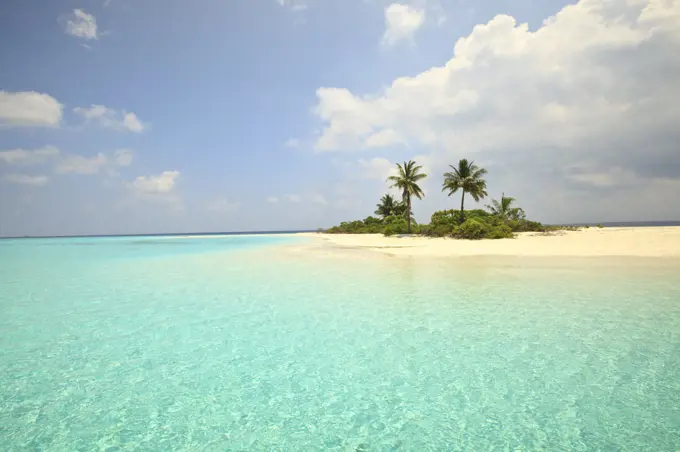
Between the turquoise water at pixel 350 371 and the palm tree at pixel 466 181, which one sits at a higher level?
the palm tree at pixel 466 181

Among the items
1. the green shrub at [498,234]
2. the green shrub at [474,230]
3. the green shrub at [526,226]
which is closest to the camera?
the green shrub at [498,234]

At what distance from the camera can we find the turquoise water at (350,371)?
3506 mm

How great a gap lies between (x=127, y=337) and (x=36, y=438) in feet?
11.3

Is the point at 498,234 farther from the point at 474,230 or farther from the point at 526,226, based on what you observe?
the point at 526,226

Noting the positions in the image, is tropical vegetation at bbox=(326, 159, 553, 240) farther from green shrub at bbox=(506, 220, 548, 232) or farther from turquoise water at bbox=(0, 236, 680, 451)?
turquoise water at bbox=(0, 236, 680, 451)

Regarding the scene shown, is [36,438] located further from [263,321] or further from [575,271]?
[575,271]

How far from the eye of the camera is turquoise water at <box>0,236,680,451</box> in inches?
138

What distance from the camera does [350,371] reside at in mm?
5047

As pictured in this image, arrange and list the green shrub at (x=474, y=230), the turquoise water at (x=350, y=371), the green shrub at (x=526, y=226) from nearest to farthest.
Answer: the turquoise water at (x=350, y=371) → the green shrub at (x=474, y=230) → the green shrub at (x=526, y=226)

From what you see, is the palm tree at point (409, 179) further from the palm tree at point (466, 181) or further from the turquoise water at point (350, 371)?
the turquoise water at point (350, 371)

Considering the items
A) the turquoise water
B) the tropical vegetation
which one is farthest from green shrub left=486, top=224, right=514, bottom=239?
the turquoise water

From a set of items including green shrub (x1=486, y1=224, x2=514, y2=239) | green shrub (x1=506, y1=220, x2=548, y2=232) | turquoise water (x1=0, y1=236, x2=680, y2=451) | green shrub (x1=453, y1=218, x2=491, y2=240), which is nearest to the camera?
turquoise water (x1=0, y1=236, x2=680, y2=451)

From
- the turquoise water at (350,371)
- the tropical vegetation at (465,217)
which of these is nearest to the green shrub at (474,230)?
the tropical vegetation at (465,217)

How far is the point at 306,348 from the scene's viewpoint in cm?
605
